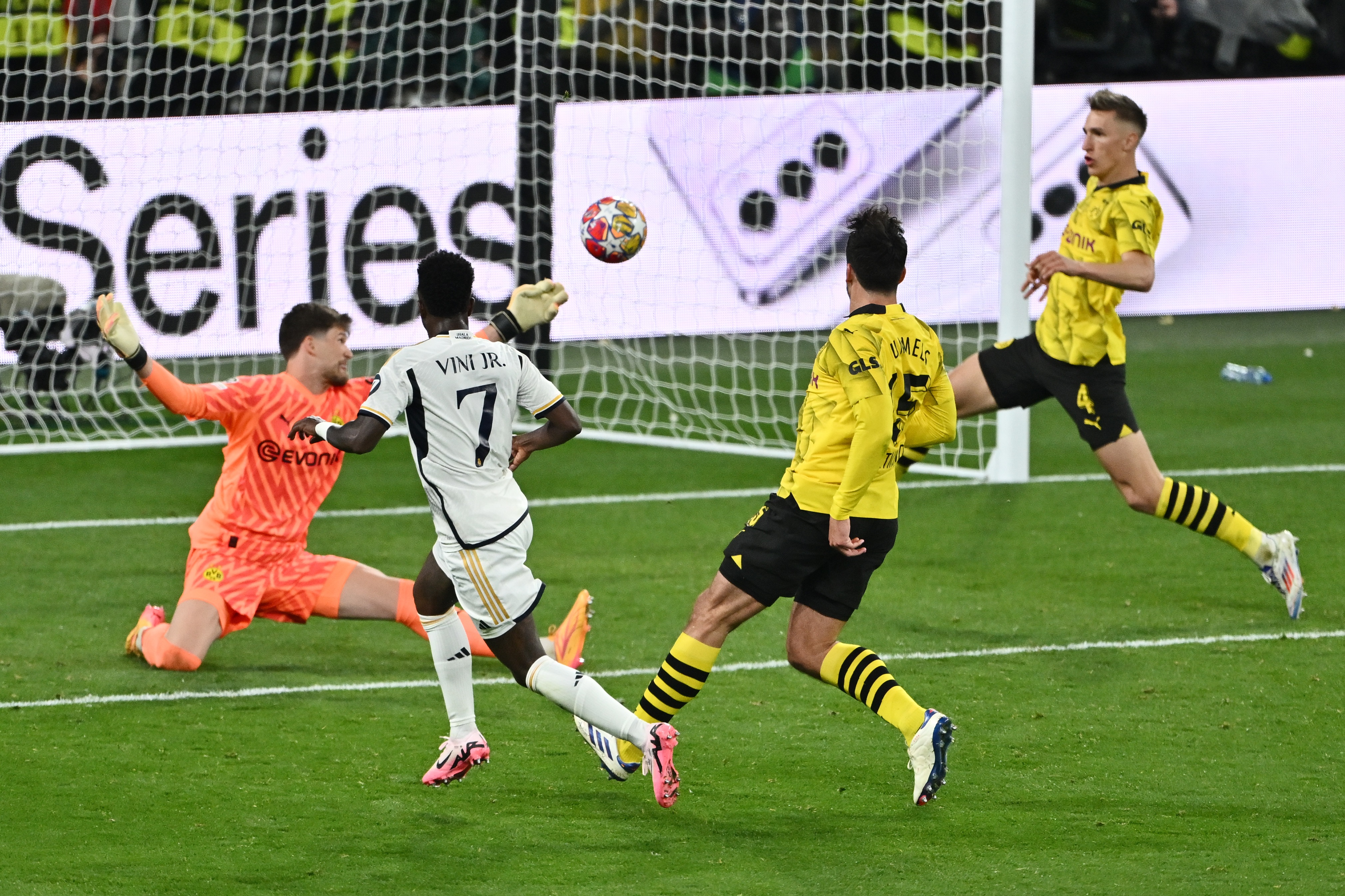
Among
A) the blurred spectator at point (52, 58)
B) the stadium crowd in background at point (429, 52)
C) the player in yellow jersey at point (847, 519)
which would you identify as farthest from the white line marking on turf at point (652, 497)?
the player in yellow jersey at point (847, 519)

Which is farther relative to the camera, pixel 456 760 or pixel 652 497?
pixel 652 497

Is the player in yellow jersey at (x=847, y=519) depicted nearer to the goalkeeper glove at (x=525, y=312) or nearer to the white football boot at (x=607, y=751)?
the white football boot at (x=607, y=751)

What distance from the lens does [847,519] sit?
4.49 meters

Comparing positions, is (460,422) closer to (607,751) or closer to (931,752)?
(607,751)

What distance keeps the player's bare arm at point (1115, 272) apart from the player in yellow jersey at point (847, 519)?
1.66 metres

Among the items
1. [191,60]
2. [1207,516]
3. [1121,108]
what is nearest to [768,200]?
[191,60]

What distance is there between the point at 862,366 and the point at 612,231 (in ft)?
8.77

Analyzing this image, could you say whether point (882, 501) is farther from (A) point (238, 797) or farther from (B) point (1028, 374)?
(B) point (1028, 374)

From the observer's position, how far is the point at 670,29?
1210 centimetres

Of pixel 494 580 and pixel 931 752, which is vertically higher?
pixel 494 580

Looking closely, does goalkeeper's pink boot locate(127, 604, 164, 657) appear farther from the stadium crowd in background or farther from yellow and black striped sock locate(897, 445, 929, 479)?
the stadium crowd in background

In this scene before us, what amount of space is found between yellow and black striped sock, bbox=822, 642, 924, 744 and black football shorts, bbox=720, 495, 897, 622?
113mm

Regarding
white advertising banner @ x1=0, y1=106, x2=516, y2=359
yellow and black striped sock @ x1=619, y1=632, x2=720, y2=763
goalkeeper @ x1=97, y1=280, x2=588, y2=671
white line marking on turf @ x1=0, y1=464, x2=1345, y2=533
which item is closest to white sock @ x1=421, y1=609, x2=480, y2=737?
yellow and black striped sock @ x1=619, y1=632, x2=720, y2=763

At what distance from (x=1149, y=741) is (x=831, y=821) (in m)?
1.17
